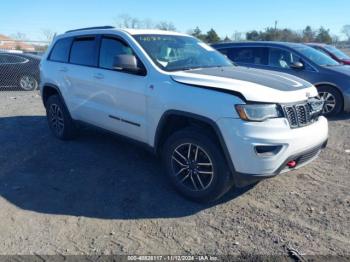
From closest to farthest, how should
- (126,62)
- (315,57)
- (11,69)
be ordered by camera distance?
1. (126,62)
2. (315,57)
3. (11,69)

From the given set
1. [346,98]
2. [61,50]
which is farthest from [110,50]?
[346,98]

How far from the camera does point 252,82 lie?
3.54 m

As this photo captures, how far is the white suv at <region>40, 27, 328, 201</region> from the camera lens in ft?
10.7

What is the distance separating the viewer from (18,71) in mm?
12070

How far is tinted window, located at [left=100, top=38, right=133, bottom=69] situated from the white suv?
0.01 metres

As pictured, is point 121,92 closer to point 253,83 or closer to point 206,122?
point 206,122

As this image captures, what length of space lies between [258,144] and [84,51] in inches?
129

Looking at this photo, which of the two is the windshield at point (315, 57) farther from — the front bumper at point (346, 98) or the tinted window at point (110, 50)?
the tinted window at point (110, 50)

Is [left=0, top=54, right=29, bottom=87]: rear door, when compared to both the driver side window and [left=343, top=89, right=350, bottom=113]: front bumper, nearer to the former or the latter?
the driver side window

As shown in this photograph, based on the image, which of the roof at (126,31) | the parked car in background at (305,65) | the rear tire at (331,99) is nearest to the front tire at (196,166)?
the roof at (126,31)

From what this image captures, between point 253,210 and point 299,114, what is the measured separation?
3.65 ft

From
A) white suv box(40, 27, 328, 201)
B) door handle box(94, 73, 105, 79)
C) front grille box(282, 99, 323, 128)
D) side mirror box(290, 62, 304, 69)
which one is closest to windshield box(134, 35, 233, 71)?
white suv box(40, 27, 328, 201)

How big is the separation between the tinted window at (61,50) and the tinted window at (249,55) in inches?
173

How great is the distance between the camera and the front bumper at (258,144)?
321 cm
